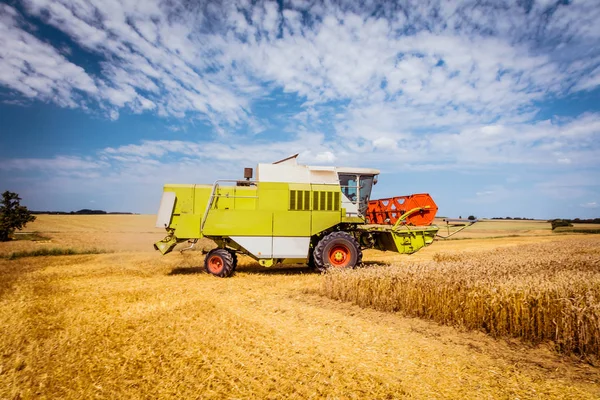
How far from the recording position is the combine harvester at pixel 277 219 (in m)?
10.0

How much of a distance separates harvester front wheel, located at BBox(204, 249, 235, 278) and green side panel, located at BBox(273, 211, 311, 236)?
1.62 meters

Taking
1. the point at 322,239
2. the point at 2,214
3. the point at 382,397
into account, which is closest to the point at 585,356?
the point at 382,397

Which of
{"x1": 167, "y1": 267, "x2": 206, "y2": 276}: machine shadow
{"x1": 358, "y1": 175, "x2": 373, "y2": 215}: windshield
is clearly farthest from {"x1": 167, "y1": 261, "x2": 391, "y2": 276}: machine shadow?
{"x1": 358, "y1": 175, "x2": 373, "y2": 215}: windshield

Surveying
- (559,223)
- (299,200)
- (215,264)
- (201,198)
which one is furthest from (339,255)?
(559,223)

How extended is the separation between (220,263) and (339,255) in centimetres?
377

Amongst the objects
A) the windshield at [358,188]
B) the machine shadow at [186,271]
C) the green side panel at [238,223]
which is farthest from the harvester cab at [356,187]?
the machine shadow at [186,271]

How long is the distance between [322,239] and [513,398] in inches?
277

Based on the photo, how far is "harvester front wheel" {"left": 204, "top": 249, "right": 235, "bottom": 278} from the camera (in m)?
9.90

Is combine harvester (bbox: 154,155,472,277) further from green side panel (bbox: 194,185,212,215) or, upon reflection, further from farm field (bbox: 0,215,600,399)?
farm field (bbox: 0,215,600,399)

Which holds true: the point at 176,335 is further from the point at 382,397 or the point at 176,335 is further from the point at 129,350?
the point at 382,397

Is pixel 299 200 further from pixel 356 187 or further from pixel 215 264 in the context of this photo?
pixel 215 264

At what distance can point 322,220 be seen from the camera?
10.4 metres

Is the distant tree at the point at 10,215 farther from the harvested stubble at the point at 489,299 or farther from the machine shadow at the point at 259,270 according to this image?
the harvested stubble at the point at 489,299

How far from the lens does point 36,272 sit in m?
10.7
